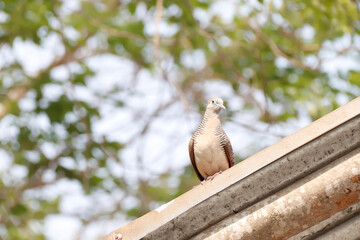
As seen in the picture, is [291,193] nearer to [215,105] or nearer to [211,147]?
[211,147]

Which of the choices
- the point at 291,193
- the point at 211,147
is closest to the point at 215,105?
the point at 211,147

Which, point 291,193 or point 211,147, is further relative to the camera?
point 211,147

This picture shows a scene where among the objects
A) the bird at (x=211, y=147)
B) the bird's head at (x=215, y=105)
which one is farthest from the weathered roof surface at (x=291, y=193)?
the bird's head at (x=215, y=105)

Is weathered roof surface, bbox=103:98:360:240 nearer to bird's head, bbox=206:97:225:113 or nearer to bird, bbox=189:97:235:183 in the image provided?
bird, bbox=189:97:235:183

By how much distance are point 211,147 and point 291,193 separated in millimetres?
1882

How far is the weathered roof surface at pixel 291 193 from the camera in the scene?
252cm

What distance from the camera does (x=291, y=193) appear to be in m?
2.58

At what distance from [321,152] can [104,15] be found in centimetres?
835

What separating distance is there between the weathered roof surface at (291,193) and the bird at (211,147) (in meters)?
1.71

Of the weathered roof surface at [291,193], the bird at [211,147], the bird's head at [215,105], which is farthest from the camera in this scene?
the bird's head at [215,105]

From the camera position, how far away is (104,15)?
34.2 ft

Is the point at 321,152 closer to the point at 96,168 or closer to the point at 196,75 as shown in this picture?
the point at 96,168

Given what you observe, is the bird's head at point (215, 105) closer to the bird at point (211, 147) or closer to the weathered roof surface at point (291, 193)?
the bird at point (211, 147)

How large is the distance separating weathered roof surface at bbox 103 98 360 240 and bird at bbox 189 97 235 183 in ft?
5.62
